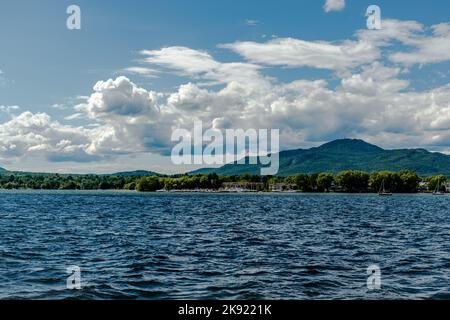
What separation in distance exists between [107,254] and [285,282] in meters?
16.9

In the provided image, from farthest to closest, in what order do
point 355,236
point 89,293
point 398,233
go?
1. point 398,233
2. point 355,236
3. point 89,293

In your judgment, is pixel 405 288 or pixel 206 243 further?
pixel 206 243

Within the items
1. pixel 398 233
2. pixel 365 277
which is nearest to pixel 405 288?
pixel 365 277

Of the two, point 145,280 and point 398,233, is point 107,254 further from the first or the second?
point 398,233

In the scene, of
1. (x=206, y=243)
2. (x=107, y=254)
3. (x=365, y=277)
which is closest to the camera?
(x=365, y=277)
